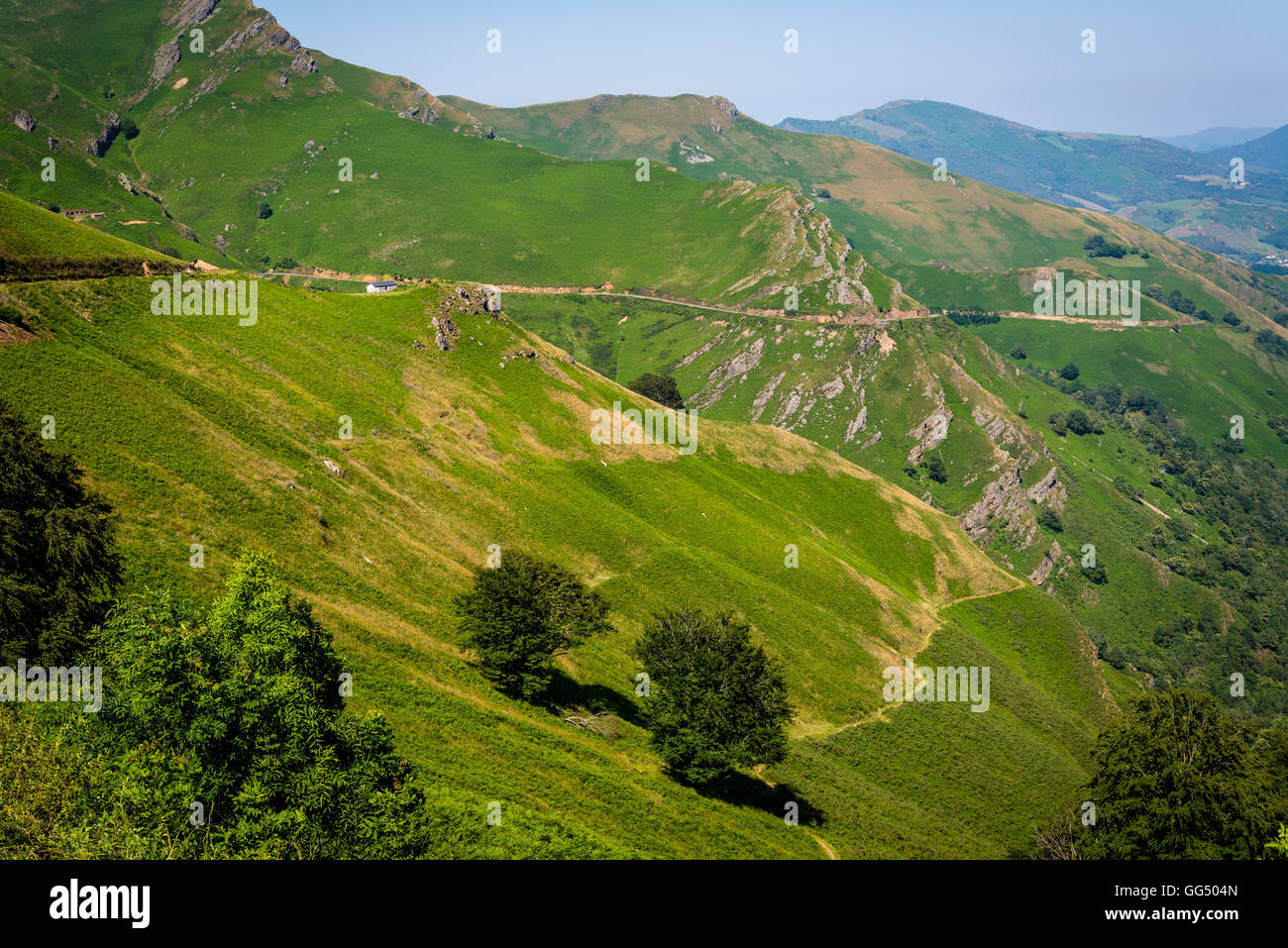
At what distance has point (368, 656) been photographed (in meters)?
65.1

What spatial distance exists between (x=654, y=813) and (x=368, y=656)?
27.4 m

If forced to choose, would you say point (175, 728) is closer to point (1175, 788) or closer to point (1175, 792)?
point (1175, 792)

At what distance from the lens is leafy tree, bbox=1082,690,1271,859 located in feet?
208

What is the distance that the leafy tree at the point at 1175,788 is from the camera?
208 ft

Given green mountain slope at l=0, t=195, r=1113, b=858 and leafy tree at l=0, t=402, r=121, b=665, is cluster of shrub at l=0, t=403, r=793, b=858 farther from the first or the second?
green mountain slope at l=0, t=195, r=1113, b=858

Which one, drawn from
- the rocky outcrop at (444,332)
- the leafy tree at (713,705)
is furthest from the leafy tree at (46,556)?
the rocky outcrop at (444,332)

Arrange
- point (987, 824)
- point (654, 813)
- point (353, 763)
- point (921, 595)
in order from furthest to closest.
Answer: point (921, 595)
point (987, 824)
point (654, 813)
point (353, 763)

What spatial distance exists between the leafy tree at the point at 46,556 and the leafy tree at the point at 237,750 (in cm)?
622

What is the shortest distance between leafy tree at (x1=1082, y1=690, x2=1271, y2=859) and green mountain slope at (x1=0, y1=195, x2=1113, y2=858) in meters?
17.8

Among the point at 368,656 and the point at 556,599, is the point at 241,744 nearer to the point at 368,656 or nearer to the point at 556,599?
the point at 368,656

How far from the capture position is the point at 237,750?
37938mm

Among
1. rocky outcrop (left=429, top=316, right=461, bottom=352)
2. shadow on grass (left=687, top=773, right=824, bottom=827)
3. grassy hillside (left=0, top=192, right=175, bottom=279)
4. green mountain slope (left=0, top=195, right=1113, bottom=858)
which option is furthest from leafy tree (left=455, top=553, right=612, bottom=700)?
grassy hillside (left=0, top=192, right=175, bottom=279)
